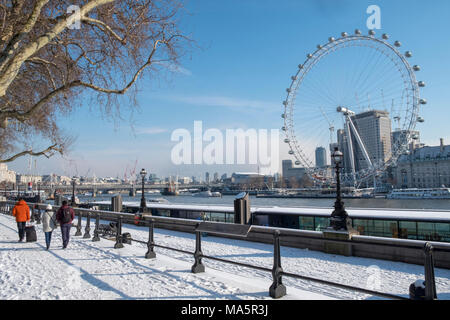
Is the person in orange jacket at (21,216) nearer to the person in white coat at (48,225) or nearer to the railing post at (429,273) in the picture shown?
the person in white coat at (48,225)

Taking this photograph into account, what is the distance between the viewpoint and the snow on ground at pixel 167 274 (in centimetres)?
650

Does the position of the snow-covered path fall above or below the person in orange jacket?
below

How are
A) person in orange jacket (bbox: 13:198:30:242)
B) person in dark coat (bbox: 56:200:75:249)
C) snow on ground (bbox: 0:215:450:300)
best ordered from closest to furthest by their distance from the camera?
snow on ground (bbox: 0:215:450:300)
person in dark coat (bbox: 56:200:75:249)
person in orange jacket (bbox: 13:198:30:242)

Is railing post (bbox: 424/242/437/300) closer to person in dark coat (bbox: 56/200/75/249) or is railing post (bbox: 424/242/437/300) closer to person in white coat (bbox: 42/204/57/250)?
person in dark coat (bbox: 56/200/75/249)

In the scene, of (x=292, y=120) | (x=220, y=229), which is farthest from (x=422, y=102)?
(x=220, y=229)

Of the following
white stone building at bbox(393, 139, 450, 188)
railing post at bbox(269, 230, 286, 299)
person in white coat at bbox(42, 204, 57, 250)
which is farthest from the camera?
white stone building at bbox(393, 139, 450, 188)

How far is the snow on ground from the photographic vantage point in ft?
21.3

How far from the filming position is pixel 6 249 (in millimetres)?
11719

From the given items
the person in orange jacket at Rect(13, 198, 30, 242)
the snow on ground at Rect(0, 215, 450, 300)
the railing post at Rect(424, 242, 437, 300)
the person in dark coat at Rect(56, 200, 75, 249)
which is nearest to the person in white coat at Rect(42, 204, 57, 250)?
the person in dark coat at Rect(56, 200, 75, 249)

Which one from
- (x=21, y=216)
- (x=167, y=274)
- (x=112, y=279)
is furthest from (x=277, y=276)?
(x=21, y=216)

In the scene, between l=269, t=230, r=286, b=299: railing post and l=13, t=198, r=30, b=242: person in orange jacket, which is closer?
l=269, t=230, r=286, b=299: railing post

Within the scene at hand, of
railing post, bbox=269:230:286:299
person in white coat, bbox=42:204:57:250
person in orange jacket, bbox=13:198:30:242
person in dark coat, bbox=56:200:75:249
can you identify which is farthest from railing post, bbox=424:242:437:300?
person in orange jacket, bbox=13:198:30:242

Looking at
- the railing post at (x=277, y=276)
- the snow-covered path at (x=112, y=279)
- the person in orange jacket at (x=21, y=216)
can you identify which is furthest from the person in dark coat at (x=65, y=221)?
the railing post at (x=277, y=276)
